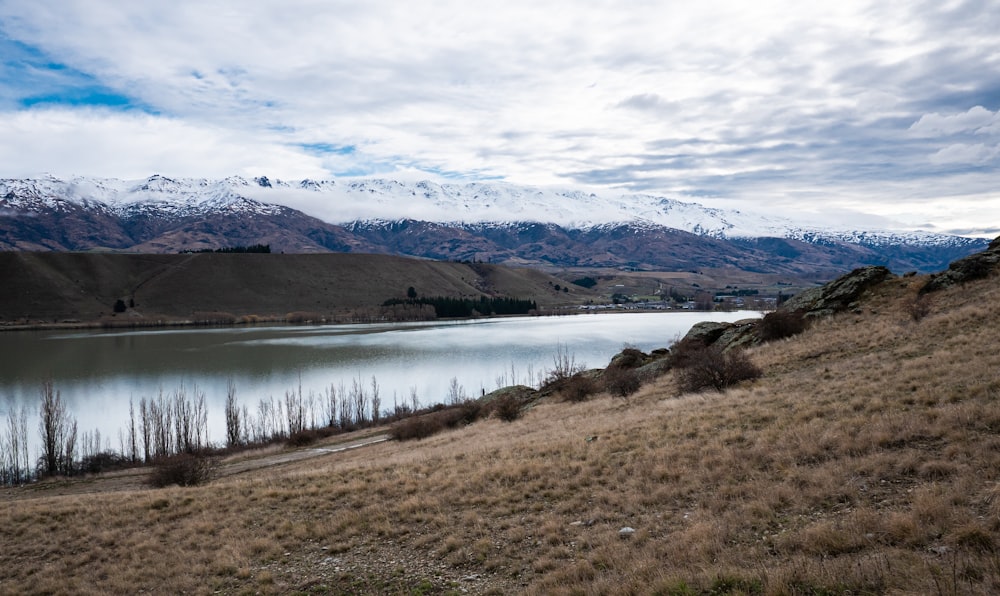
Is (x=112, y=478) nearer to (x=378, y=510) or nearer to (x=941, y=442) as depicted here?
(x=378, y=510)

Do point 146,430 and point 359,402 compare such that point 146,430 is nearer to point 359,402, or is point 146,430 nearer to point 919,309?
point 359,402

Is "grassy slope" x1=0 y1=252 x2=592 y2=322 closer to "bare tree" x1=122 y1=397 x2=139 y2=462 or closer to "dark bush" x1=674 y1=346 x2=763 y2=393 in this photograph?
"bare tree" x1=122 y1=397 x2=139 y2=462

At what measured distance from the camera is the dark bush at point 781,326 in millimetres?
29922

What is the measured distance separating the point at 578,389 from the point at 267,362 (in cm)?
5604

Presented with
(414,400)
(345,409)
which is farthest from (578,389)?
(345,409)

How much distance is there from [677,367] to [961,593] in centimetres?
2509

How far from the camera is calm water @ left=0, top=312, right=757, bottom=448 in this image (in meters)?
57.2

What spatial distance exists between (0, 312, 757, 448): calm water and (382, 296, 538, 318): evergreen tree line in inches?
1723

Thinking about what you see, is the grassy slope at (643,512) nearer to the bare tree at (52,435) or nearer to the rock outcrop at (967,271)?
the rock outcrop at (967,271)

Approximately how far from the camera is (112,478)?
31.0m

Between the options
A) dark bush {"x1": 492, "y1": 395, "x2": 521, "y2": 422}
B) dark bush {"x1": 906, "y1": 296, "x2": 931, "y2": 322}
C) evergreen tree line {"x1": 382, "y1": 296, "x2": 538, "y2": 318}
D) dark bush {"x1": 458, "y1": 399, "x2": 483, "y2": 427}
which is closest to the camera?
dark bush {"x1": 906, "y1": 296, "x2": 931, "y2": 322}

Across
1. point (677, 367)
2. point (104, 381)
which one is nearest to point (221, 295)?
point (104, 381)

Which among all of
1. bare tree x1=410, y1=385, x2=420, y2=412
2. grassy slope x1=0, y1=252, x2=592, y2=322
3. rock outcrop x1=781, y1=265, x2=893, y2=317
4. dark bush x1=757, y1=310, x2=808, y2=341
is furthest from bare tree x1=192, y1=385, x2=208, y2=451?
grassy slope x1=0, y1=252, x2=592, y2=322

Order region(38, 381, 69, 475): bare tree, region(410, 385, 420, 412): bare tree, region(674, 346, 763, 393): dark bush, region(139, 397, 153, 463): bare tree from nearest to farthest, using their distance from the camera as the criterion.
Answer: region(674, 346, 763, 393): dark bush
region(38, 381, 69, 475): bare tree
region(139, 397, 153, 463): bare tree
region(410, 385, 420, 412): bare tree
